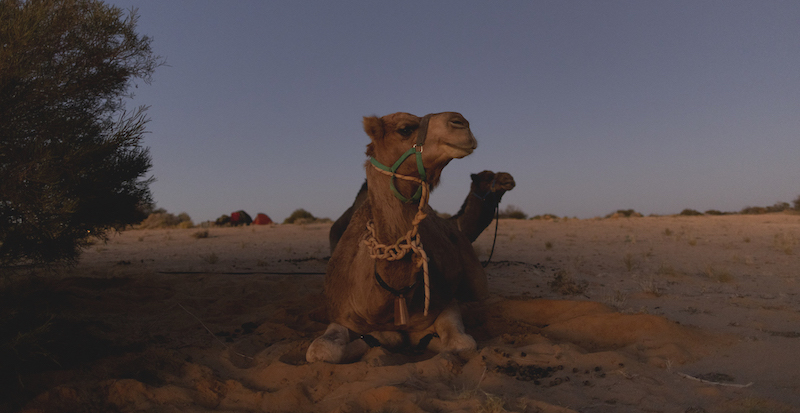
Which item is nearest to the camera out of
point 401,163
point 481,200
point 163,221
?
point 401,163

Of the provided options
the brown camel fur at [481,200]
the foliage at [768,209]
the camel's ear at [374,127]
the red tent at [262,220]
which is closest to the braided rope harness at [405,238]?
the camel's ear at [374,127]

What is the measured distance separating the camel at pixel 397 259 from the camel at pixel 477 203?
299 cm

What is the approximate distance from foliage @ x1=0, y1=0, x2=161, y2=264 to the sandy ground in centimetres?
101

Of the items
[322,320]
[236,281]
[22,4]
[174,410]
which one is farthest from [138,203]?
[174,410]

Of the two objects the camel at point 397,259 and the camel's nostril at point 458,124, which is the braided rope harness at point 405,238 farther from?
the camel's nostril at point 458,124

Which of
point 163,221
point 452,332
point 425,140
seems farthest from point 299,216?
point 425,140

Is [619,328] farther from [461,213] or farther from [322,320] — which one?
Answer: [461,213]

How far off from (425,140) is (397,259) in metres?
0.94

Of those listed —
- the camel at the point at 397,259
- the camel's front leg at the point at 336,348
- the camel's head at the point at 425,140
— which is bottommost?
the camel's front leg at the point at 336,348

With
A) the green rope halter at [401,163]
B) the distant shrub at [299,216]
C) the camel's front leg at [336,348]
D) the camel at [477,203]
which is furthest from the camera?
the distant shrub at [299,216]

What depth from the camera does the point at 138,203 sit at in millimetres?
7051

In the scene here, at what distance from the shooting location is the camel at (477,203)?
7.91m

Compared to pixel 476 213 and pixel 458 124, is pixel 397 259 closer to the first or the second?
pixel 458 124

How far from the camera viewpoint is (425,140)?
11.1 ft
